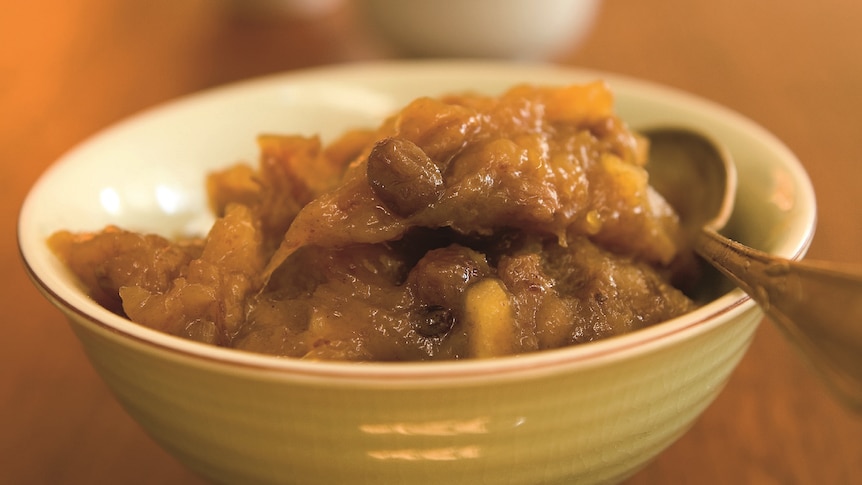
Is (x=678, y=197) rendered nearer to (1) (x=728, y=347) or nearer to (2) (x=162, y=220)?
(1) (x=728, y=347)

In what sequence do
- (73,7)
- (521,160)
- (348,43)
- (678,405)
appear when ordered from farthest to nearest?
(73,7), (348,43), (521,160), (678,405)

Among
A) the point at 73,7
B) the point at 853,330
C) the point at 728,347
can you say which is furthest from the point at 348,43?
the point at 853,330

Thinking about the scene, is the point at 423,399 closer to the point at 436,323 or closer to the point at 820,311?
the point at 436,323

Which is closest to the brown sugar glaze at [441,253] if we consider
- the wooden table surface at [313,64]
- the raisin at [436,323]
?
the raisin at [436,323]

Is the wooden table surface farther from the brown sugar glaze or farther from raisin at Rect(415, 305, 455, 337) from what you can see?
raisin at Rect(415, 305, 455, 337)

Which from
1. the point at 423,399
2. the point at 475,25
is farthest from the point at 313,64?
the point at 423,399
